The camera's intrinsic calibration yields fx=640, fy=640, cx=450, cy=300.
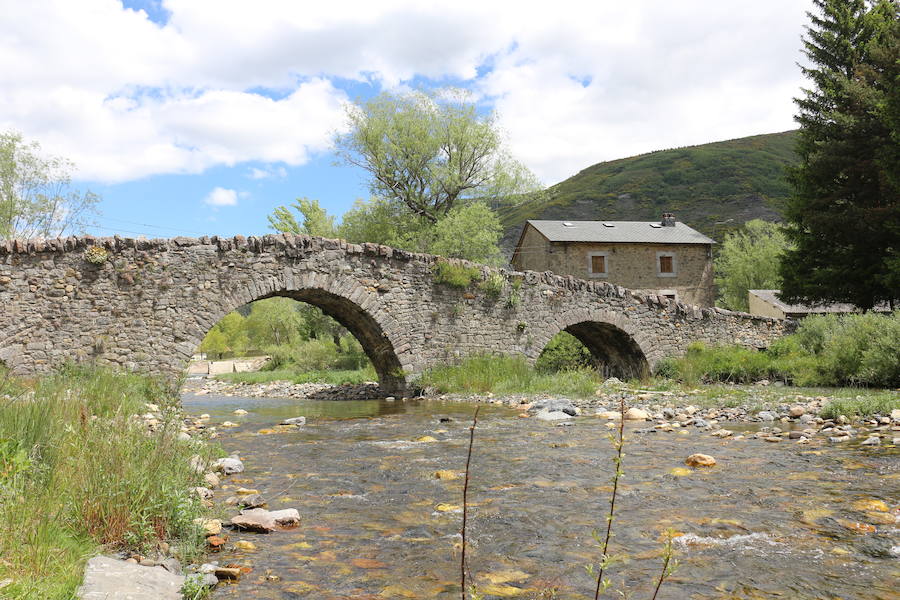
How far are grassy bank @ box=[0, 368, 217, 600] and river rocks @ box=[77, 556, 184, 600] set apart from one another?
2.2 inches

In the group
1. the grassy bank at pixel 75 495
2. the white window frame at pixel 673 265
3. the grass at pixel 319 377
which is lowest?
the grass at pixel 319 377

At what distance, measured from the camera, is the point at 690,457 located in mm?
6012

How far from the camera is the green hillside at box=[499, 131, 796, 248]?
6388 cm

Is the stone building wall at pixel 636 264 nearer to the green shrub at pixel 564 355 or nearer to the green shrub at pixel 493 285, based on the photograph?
the green shrub at pixel 564 355

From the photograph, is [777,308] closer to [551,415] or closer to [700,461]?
[551,415]

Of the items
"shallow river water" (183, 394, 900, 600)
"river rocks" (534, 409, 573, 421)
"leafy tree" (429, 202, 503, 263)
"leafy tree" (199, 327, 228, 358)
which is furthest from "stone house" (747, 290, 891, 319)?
"leafy tree" (199, 327, 228, 358)

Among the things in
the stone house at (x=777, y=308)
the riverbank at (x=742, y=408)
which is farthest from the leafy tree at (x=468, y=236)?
the stone house at (x=777, y=308)

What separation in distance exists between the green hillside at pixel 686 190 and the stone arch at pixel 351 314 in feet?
154

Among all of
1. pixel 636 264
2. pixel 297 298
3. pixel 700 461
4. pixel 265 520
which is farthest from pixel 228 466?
pixel 636 264

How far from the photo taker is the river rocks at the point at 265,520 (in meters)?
4.00

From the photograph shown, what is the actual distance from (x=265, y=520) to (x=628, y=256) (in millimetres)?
29855

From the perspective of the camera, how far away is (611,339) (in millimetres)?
17109

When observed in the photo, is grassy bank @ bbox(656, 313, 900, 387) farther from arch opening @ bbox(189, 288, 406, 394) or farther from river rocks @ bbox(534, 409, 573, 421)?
arch opening @ bbox(189, 288, 406, 394)

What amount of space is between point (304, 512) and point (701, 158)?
281ft
